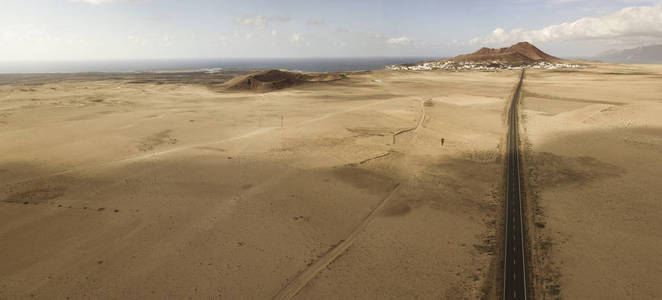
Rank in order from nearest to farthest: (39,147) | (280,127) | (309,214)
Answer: (309,214) → (39,147) → (280,127)

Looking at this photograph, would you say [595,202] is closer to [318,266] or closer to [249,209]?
[318,266]

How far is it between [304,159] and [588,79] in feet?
342

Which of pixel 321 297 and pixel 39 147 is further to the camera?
pixel 39 147

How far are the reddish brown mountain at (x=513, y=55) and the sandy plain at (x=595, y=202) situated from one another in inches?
4867

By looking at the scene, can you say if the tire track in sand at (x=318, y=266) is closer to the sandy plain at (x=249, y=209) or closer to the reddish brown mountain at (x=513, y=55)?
the sandy plain at (x=249, y=209)

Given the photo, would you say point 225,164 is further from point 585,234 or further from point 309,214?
point 585,234

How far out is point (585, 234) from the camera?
63.5 feet

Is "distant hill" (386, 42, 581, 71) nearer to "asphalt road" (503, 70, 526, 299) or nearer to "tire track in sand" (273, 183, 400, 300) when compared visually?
"asphalt road" (503, 70, 526, 299)

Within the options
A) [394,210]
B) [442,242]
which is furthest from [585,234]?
[394,210]

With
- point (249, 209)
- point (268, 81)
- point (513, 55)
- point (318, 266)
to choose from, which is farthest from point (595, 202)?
point (513, 55)

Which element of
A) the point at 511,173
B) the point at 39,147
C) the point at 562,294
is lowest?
the point at 562,294

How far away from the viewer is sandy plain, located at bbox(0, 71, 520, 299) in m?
15.8

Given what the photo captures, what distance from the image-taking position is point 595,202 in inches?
915

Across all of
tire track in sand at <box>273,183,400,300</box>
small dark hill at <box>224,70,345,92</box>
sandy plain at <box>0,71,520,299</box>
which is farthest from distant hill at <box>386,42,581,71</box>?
tire track in sand at <box>273,183,400,300</box>
